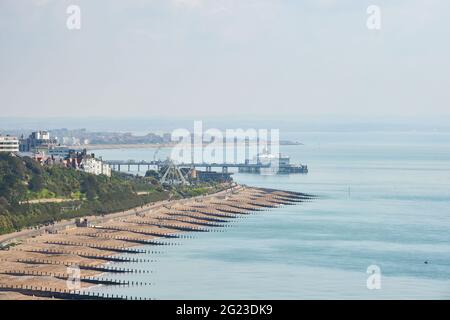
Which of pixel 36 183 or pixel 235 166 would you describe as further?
pixel 235 166

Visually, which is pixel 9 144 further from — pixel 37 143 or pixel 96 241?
pixel 96 241

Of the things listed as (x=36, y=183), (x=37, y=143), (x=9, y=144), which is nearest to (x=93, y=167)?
(x=9, y=144)

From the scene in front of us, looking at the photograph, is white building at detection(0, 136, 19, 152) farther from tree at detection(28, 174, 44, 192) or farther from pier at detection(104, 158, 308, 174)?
pier at detection(104, 158, 308, 174)

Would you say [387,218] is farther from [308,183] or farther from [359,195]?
[308,183]

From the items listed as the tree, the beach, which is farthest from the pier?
the tree

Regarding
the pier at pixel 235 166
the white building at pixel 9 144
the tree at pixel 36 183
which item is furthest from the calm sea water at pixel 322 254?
the pier at pixel 235 166

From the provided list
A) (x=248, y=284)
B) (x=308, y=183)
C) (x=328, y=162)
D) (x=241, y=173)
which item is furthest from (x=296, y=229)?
(x=328, y=162)

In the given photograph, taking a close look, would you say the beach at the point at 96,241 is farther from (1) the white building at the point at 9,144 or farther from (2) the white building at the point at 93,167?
(1) the white building at the point at 9,144

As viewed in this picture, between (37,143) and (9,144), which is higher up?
(9,144)
